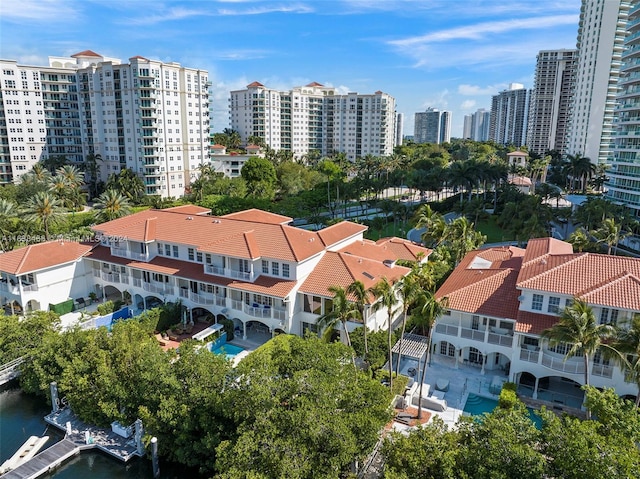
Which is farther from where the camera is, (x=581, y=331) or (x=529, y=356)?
(x=529, y=356)

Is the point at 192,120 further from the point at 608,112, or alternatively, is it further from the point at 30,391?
the point at 608,112

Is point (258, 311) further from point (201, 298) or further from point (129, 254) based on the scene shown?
point (129, 254)

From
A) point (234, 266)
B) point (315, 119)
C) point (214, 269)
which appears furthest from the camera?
point (315, 119)

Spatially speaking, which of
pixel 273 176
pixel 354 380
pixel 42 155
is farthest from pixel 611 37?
pixel 42 155

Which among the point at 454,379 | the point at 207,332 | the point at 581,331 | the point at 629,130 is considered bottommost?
the point at 454,379

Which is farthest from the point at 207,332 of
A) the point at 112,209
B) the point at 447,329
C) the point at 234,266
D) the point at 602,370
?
the point at 112,209

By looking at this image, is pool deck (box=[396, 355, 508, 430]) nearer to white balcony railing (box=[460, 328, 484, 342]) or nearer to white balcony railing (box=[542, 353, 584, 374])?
white balcony railing (box=[460, 328, 484, 342])

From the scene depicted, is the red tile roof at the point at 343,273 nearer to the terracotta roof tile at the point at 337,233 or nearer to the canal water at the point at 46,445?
the terracotta roof tile at the point at 337,233
